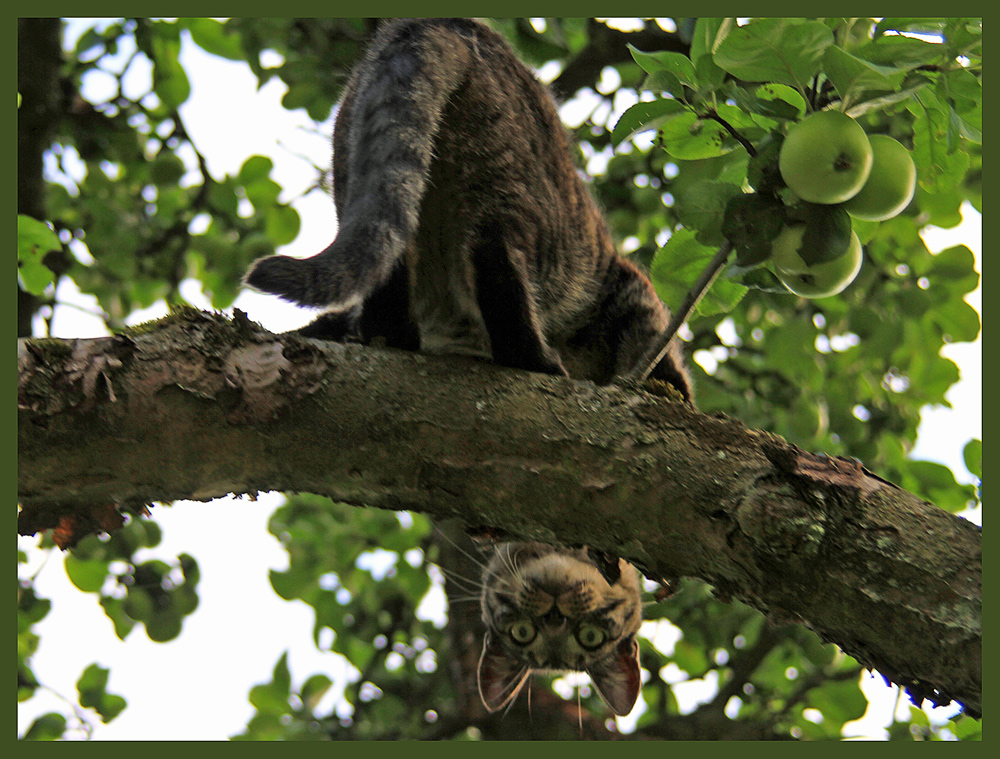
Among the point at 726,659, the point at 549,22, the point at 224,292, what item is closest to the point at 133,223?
the point at 224,292

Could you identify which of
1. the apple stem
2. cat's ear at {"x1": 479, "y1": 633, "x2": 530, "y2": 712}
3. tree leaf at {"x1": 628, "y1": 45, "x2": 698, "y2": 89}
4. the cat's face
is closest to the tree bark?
the apple stem

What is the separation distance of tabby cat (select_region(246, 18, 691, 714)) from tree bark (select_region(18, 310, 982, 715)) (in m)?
0.22

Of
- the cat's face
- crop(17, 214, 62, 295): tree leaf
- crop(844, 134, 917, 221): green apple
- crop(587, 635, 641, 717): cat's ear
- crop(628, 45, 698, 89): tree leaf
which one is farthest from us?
crop(587, 635, 641, 717): cat's ear

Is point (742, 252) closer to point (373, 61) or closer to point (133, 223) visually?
point (373, 61)

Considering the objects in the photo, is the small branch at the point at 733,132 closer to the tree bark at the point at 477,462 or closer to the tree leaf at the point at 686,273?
the tree leaf at the point at 686,273

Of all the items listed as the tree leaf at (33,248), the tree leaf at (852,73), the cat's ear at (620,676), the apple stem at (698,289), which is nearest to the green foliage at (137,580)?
the tree leaf at (33,248)

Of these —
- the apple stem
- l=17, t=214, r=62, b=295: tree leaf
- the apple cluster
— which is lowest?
the apple stem

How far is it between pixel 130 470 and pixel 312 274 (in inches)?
20.7

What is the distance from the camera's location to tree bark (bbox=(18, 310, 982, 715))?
142cm

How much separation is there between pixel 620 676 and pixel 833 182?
2.10 m

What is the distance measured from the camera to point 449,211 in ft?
6.33

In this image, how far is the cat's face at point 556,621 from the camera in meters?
2.69

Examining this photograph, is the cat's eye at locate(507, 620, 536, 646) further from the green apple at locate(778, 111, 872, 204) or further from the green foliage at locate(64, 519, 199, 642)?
the green apple at locate(778, 111, 872, 204)

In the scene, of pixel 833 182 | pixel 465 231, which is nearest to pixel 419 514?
Result: pixel 465 231
